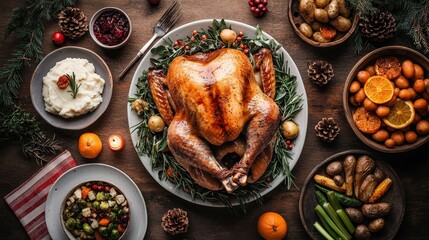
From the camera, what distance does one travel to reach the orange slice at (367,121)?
11.0 feet

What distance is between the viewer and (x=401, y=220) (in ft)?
11.3

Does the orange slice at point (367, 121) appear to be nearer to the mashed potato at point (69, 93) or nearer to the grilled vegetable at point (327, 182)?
the grilled vegetable at point (327, 182)

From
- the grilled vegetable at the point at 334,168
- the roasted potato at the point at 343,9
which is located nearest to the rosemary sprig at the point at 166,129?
the grilled vegetable at the point at 334,168

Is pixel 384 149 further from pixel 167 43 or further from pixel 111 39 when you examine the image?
pixel 111 39

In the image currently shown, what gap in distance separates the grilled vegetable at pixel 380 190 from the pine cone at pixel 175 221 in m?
1.18

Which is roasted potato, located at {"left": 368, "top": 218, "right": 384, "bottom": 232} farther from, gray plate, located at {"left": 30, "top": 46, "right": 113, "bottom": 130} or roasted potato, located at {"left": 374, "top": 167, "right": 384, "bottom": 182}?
gray plate, located at {"left": 30, "top": 46, "right": 113, "bottom": 130}

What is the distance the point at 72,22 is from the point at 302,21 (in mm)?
1480

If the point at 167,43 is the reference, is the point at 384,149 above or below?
below

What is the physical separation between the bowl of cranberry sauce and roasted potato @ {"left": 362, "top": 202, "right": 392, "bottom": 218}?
187 centimetres

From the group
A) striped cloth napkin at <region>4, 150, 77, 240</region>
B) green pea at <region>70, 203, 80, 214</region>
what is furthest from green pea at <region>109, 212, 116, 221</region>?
striped cloth napkin at <region>4, 150, 77, 240</region>

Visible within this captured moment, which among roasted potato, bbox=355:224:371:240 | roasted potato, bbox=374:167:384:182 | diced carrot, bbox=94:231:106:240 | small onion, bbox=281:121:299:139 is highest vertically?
small onion, bbox=281:121:299:139

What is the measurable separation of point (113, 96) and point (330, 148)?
4.77 ft

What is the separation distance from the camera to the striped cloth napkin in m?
3.52

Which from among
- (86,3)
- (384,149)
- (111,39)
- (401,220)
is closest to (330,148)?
(384,149)
